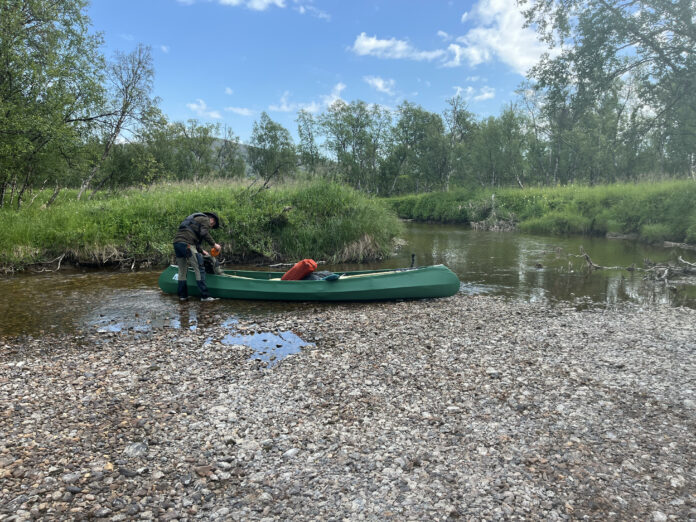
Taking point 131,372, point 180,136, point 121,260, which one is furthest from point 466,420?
point 180,136

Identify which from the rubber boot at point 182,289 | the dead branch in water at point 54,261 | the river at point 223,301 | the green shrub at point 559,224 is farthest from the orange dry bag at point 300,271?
the green shrub at point 559,224

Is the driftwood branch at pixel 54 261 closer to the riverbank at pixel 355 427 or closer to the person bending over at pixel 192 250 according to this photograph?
the person bending over at pixel 192 250

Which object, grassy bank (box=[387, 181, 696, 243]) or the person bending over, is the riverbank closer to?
the person bending over

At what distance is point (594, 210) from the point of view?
26.9 m

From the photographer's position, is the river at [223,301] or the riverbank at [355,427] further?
the river at [223,301]

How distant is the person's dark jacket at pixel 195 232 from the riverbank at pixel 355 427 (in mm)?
3372

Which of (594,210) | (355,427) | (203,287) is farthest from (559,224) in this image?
(355,427)

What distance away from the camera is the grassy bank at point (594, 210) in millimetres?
21594

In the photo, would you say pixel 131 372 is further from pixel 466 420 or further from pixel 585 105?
pixel 585 105

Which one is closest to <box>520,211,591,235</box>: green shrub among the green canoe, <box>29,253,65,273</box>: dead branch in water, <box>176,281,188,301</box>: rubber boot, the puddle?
the green canoe

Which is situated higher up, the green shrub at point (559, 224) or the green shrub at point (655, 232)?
the green shrub at point (559, 224)

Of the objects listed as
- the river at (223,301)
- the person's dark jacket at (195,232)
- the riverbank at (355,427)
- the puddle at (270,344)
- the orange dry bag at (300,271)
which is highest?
the person's dark jacket at (195,232)

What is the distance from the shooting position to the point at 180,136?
49625 millimetres

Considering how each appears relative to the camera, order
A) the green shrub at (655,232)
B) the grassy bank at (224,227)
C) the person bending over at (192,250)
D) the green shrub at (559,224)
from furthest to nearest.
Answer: the green shrub at (559,224) < the green shrub at (655,232) < the grassy bank at (224,227) < the person bending over at (192,250)
